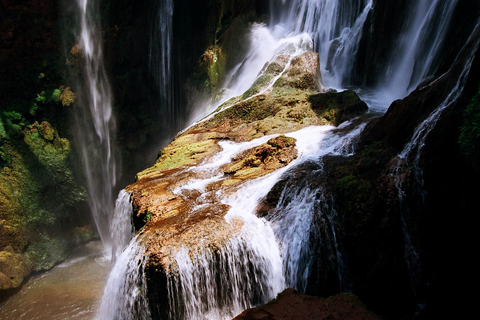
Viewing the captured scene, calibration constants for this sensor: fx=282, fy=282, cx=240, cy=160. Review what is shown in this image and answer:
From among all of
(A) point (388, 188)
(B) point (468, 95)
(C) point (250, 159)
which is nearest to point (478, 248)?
(A) point (388, 188)

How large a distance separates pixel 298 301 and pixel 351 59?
11.9 metres

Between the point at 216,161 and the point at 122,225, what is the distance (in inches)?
111

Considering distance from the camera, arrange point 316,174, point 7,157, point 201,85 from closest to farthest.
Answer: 1. point 316,174
2. point 7,157
3. point 201,85

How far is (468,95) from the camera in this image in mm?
3783

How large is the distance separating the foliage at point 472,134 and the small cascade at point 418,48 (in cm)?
642

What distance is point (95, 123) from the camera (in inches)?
604

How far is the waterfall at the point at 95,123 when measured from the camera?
14906mm

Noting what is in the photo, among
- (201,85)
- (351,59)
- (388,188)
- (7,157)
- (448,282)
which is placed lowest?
(448,282)

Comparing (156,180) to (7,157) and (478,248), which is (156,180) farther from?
(7,157)

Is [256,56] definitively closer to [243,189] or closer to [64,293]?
[243,189]

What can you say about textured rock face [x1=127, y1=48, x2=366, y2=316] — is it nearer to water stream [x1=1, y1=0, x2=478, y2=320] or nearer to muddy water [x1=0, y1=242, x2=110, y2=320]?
water stream [x1=1, y1=0, x2=478, y2=320]

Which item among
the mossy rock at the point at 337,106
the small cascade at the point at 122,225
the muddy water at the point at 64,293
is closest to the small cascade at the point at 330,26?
the mossy rock at the point at 337,106

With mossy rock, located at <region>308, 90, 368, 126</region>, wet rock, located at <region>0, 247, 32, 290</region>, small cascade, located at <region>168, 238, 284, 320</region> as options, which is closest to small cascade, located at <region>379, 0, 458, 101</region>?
mossy rock, located at <region>308, 90, 368, 126</region>

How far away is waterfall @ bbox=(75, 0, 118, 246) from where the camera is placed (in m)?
14.9
